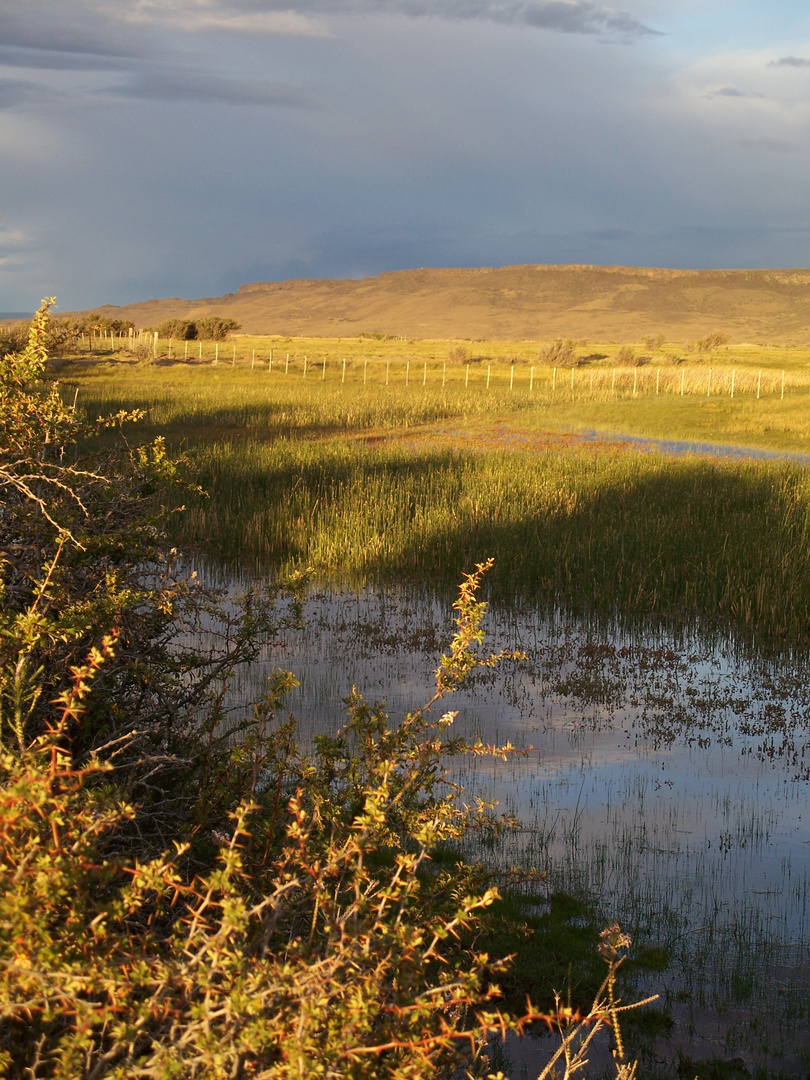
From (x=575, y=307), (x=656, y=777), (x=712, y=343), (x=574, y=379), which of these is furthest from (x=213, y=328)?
(x=575, y=307)

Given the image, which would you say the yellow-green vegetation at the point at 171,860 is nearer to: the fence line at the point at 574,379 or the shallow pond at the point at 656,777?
the shallow pond at the point at 656,777

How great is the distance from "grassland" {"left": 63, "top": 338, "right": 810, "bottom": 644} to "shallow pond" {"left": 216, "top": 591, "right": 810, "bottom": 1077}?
127cm

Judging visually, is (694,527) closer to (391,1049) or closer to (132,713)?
(132,713)

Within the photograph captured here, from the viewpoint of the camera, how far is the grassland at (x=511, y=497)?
34.8 ft

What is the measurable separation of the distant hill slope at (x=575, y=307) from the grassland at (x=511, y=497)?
112 m

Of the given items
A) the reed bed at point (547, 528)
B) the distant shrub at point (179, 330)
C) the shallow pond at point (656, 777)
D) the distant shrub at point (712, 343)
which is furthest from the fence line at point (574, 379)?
the shallow pond at point (656, 777)

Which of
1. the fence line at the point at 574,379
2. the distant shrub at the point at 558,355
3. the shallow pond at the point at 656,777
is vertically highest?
the distant shrub at the point at 558,355

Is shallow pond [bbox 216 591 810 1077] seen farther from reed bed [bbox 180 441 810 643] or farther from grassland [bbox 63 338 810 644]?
grassland [bbox 63 338 810 644]

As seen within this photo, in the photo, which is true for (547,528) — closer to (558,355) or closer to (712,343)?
(558,355)

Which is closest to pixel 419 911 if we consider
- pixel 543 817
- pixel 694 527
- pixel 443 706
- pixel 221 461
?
pixel 543 817

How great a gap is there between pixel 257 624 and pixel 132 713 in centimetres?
64

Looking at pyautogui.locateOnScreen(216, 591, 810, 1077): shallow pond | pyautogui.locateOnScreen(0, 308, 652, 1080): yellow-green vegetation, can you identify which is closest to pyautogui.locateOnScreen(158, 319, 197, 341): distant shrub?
pyautogui.locateOnScreen(216, 591, 810, 1077): shallow pond

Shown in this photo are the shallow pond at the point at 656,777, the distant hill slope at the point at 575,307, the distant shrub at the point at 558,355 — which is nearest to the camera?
the shallow pond at the point at 656,777

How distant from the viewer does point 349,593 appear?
10.6m
